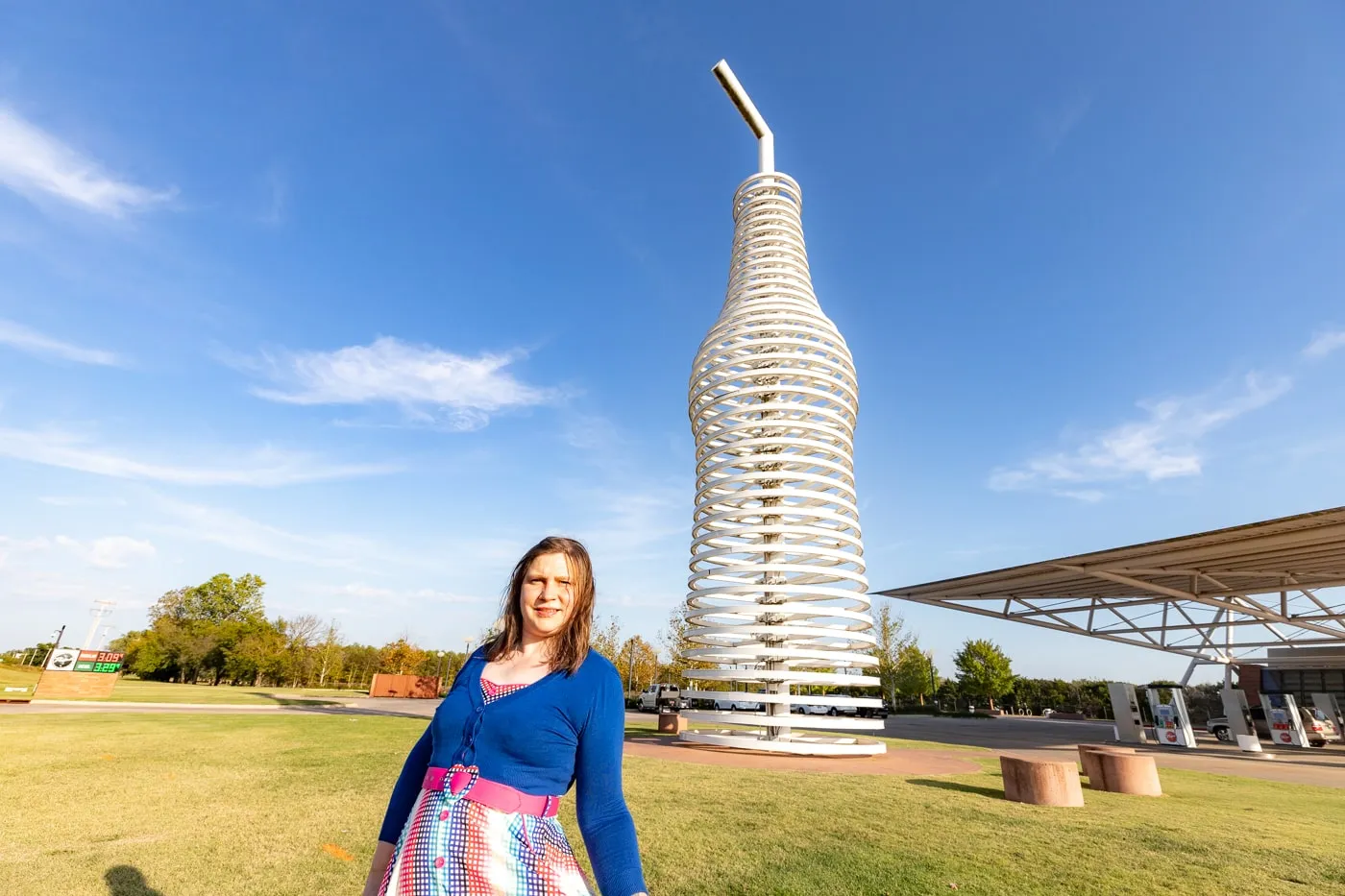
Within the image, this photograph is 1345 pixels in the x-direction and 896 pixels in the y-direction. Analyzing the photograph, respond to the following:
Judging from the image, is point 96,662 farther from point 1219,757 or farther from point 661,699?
point 1219,757

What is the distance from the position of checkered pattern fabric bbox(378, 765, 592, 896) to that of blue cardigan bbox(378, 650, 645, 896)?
79 mm

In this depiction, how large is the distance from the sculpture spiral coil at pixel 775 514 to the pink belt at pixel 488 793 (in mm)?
11526

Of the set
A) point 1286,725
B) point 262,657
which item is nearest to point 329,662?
point 262,657

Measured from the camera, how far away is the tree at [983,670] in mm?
44938

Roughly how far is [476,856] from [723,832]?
4920 millimetres

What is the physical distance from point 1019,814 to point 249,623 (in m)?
62.7

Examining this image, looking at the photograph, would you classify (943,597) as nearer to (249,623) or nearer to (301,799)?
(301,799)

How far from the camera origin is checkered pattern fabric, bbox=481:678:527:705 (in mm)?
1841

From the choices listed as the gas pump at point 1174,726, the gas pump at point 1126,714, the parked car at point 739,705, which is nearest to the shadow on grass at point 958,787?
the parked car at point 739,705

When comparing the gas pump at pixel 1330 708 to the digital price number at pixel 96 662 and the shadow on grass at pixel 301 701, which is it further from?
the digital price number at pixel 96 662

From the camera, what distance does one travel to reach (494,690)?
73.5 inches

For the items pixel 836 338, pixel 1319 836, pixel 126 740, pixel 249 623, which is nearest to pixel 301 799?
pixel 126 740

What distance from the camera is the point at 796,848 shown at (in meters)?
5.22

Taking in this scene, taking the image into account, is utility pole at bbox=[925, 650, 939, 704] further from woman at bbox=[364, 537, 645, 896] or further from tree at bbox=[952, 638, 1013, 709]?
woman at bbox=[364, 537, 645, 896]
